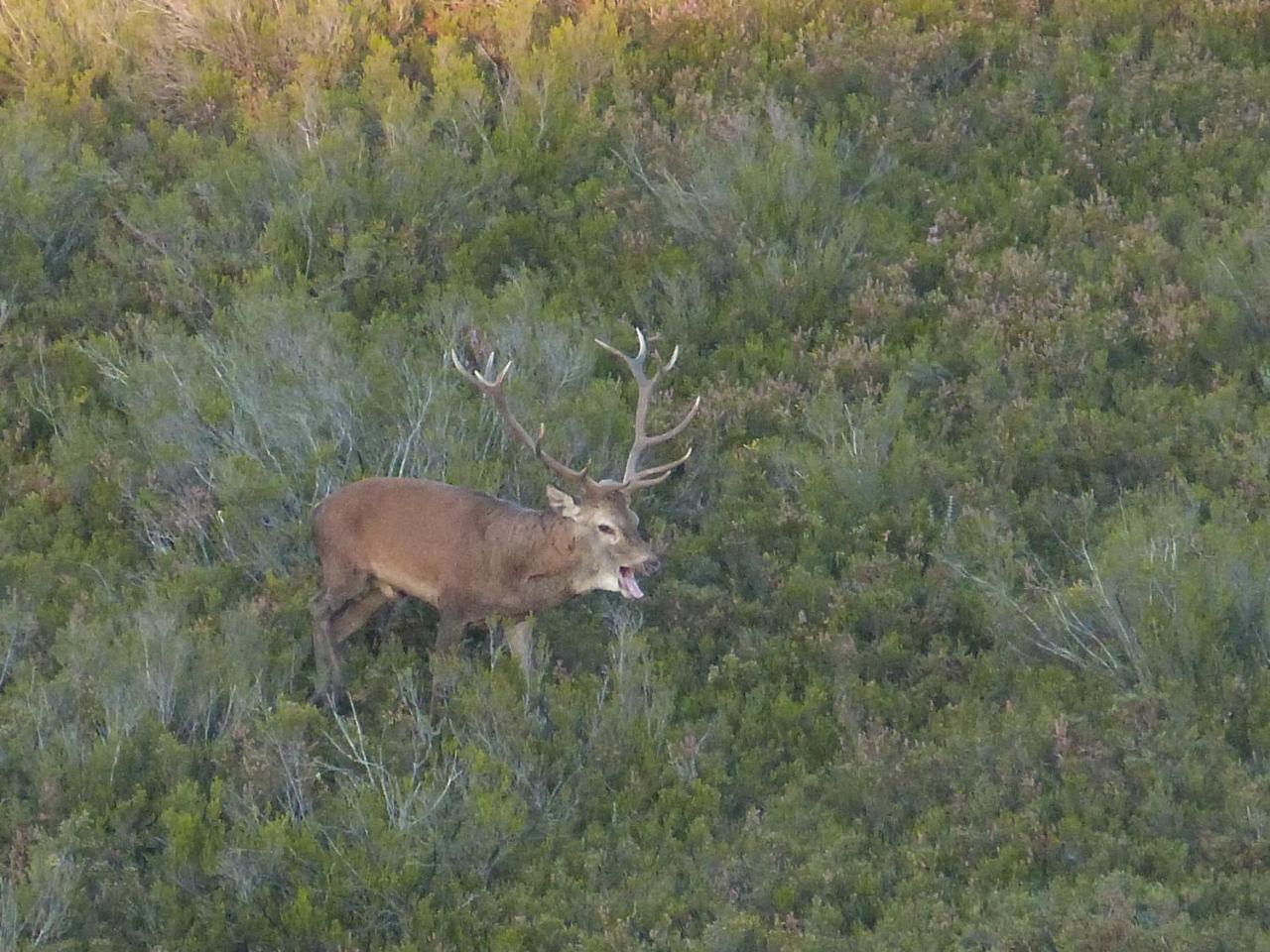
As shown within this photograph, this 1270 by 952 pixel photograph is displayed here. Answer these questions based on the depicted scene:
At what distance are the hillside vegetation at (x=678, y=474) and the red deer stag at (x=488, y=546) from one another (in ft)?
0.97

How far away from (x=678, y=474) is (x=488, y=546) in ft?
6.44

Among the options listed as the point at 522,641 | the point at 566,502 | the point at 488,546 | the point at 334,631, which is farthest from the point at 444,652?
the point at 566,502

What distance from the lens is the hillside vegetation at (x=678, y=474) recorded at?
25.5 ft

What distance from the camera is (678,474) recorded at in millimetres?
10594

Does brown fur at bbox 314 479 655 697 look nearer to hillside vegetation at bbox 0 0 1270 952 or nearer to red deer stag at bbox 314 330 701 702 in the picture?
red deer stag at bbox 314 330 701 702

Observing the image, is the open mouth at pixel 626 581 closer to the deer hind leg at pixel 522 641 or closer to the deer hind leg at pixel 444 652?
the deer hind leg at pixel 522 641

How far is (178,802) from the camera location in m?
8.02

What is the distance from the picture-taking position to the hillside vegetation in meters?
7.77

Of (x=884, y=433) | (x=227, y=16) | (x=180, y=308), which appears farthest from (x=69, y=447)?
(x=227, y=16)

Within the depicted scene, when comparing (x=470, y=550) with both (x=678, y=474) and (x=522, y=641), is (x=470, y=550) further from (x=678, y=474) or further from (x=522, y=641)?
(x=678, y=474)

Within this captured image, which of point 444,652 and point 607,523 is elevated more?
point 607,523

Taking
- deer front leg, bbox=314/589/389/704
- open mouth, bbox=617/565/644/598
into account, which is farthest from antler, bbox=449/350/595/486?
deer front leg, bbox=314/589/389/704

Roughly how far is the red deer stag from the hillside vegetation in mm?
295

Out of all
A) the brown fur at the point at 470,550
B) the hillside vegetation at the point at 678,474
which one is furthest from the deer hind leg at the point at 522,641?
the hillside vegetation at the point at 678,474
